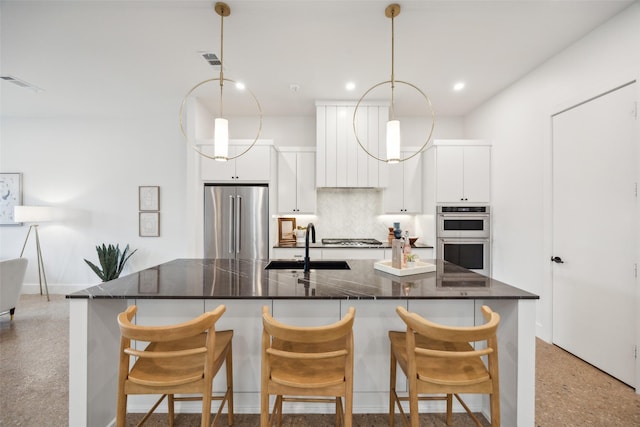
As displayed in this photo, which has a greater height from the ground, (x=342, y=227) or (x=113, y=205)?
(x=113, y=205)

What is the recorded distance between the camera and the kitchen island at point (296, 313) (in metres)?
1.56

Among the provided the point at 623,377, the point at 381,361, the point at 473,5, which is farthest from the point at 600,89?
the point at 381,361

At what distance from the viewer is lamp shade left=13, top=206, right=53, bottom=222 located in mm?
4098

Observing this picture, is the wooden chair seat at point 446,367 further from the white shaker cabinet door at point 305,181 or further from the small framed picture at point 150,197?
the small framed picture at point 150,197

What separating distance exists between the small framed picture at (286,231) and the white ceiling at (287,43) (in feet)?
5.76

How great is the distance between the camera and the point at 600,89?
236cm

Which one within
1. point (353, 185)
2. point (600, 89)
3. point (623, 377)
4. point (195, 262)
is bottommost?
point (623, 377)

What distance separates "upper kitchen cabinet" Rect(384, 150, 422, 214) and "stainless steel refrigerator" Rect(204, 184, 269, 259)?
1835mm

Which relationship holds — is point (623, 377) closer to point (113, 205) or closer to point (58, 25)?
point (58, 25)

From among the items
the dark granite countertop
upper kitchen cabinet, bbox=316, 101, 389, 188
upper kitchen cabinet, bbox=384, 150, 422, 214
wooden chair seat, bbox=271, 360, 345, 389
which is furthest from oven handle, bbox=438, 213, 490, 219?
wooden chair seat, bbox=271, 360, 345, 389

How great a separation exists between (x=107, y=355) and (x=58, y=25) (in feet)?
9.09

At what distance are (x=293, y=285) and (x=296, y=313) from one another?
22 cm

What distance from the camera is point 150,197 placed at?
4.69 metres

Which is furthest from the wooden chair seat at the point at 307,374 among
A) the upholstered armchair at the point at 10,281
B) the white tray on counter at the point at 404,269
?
the upholstered armchair at the point at 10,281
